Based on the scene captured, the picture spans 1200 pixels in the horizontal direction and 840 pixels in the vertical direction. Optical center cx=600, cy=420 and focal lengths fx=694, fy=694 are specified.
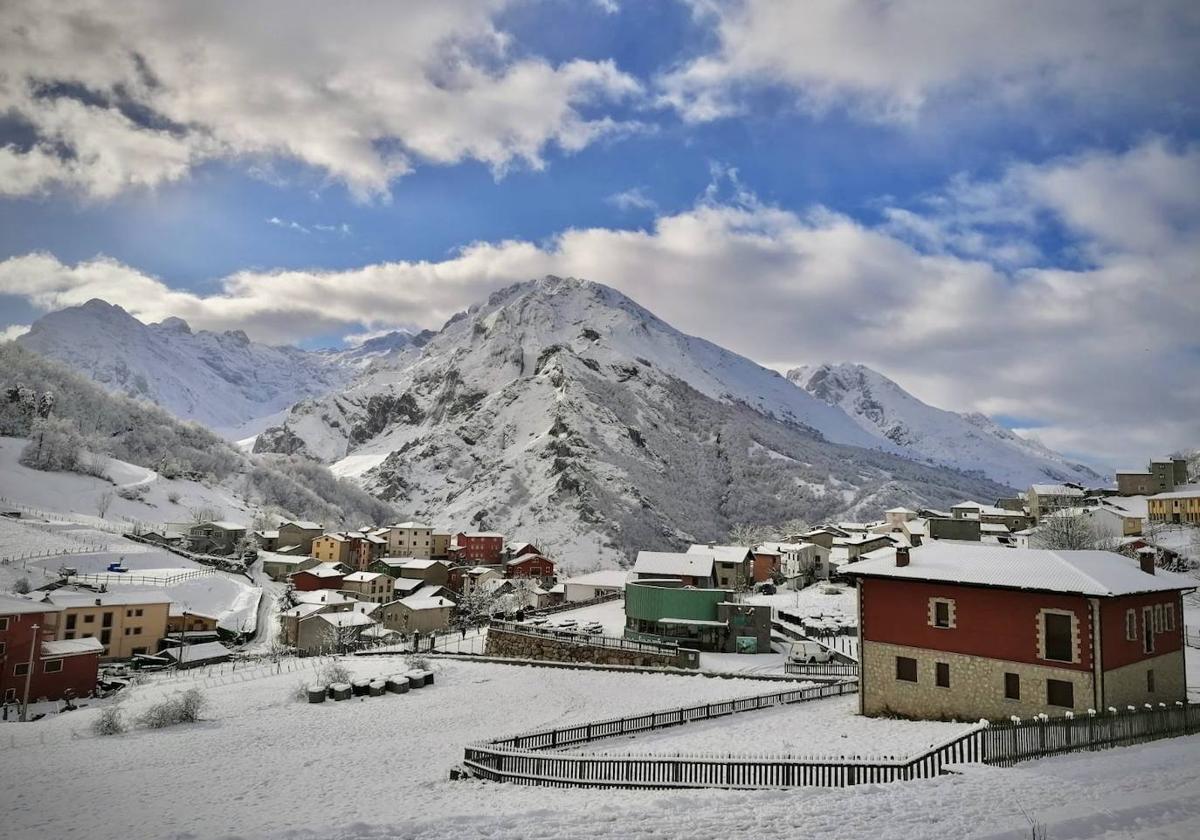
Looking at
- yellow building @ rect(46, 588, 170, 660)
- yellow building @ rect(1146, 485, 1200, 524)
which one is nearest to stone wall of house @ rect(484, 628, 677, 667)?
yellow building @ rect(46, 588, 170, 660)

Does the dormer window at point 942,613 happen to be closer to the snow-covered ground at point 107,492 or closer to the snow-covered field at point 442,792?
the snow-covered field at point 442,792

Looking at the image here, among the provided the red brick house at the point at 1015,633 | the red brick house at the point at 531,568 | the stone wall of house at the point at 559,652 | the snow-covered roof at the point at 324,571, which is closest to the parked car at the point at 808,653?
the stone wall of house at the point at 559,652

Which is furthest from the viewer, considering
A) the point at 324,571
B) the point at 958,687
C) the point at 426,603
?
the point at 324,571

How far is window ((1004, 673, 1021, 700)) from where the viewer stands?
2747cm

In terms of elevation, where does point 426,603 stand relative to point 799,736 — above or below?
below

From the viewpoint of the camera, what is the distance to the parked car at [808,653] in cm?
4803

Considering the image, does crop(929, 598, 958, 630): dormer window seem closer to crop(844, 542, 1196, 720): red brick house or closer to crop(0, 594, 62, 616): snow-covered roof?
crop(844, 542, 1196, 720): red brick house

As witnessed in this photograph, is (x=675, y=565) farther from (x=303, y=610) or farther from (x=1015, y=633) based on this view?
(x=1015, y=633)

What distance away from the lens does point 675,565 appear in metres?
71.1

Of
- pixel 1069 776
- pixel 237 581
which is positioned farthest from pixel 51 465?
pixel 1069 776

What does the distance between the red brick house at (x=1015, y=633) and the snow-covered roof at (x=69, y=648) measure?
55.0 m

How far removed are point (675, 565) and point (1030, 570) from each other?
146ft

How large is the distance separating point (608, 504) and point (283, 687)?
15436 cm

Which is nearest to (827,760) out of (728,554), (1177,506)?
(728,554)
